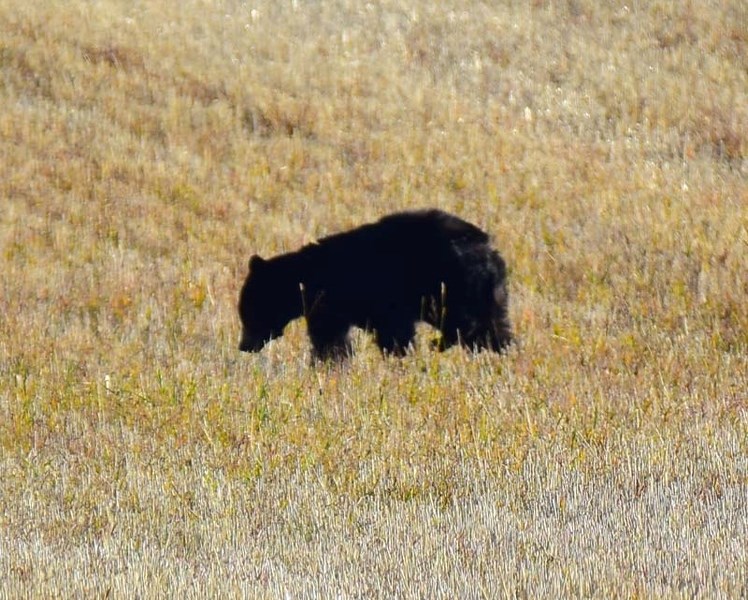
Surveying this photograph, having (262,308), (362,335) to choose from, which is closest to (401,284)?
(362,335)

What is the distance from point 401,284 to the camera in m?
7.83

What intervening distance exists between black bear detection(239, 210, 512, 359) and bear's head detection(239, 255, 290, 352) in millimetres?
73

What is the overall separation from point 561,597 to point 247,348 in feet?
15.8

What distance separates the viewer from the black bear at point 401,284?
771cm

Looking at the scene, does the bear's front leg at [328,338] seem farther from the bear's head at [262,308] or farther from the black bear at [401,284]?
the bear's head at [262,308]

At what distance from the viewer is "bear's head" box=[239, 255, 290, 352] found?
26.8ft

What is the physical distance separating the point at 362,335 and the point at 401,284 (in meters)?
0.59

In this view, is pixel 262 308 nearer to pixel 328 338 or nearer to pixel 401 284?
pixel 328 338

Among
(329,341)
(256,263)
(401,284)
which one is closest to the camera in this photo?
(329,341)

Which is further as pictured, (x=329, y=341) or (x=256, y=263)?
(x=256, y=263)

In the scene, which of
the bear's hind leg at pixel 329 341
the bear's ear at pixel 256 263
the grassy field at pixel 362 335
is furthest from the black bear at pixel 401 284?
the grassy field at pixel 362 335

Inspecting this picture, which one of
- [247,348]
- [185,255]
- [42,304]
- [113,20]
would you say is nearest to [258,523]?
[247,348]

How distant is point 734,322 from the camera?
846 cm

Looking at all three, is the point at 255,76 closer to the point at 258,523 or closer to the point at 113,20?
the point at 113,20
